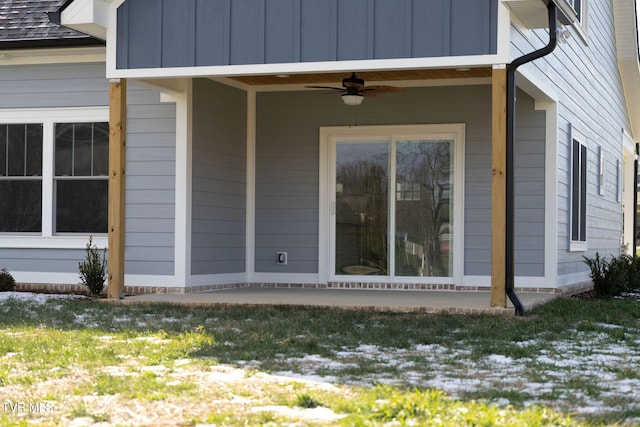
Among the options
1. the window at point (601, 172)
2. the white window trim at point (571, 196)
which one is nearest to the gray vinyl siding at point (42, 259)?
the white window trim at point (571, 196)

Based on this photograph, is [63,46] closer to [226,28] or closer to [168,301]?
[226,28]

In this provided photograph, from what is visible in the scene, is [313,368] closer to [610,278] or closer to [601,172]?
[610,278]

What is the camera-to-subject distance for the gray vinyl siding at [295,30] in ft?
29.7

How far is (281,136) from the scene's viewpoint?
1259 cm

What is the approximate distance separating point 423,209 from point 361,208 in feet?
2.66

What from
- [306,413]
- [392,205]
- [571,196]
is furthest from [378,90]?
[306,413]

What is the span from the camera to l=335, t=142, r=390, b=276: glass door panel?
12375 mm

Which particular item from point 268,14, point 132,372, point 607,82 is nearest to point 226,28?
point 268,14

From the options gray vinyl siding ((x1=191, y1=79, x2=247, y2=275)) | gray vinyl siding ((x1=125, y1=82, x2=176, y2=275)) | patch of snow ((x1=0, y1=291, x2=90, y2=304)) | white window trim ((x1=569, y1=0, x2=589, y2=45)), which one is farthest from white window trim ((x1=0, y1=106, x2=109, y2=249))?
white window trim ((x1=569, y1=0, x2=589, y2=45))

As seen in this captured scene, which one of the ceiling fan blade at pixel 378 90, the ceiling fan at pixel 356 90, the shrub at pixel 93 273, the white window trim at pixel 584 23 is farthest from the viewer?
the white window trim at pixel 584 23

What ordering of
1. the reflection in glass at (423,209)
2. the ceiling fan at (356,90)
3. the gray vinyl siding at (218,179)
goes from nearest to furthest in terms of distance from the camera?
the ceiling fan at (356,90) < the gray vinyl siding at (218,179) < the reflection in glass at (423,209)

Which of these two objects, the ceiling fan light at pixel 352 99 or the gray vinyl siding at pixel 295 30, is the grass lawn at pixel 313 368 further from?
the ceiling fan light at pixel 352 99

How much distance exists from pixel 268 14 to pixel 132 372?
5.05 meters

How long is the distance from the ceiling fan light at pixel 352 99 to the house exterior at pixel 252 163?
28 millimetres
